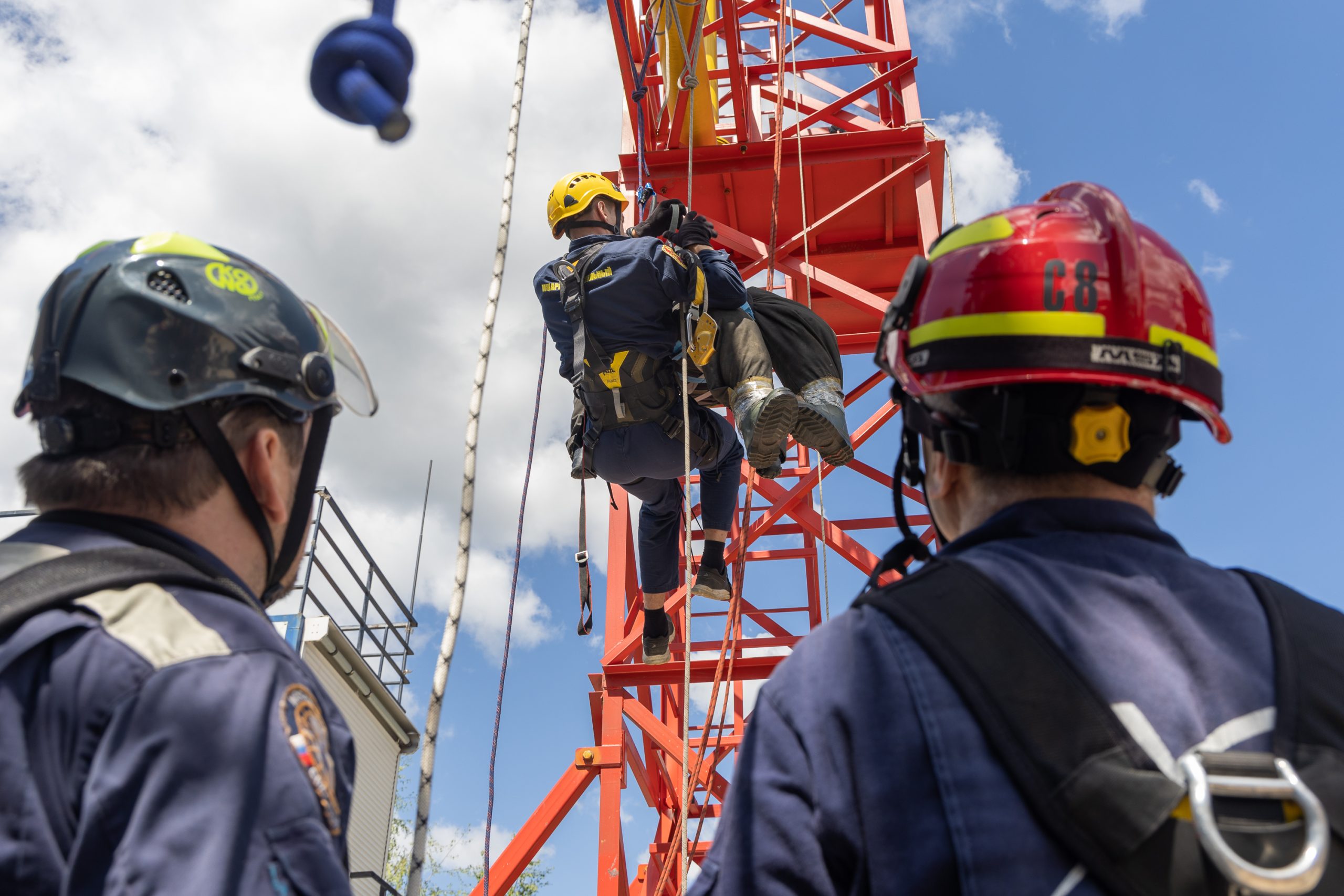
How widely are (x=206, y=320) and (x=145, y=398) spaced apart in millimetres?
211

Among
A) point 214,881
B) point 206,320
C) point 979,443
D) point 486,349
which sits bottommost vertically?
point 214,881

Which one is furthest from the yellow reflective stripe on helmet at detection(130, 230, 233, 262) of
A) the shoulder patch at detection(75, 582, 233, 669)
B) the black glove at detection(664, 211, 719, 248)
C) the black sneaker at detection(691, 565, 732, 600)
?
the black sneaker at detection(691, 565, 732, 600)

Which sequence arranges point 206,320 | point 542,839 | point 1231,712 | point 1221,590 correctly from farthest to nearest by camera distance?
1. point 542,839
2. point 206,320
3. point 1221,590
4. point 1231,712

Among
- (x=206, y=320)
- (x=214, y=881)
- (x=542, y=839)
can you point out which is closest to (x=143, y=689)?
(x=214, y=881)

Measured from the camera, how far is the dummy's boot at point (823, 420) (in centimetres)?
586

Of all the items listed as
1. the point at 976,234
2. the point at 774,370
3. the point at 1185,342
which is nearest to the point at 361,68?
the point at 976,234

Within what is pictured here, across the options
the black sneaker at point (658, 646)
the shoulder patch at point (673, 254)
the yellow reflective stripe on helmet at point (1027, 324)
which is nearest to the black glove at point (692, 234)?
the shoulder patch at point (673, 254)

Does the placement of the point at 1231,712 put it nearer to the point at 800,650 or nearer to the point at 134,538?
the point at 800,650

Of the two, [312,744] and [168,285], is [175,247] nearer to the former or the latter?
[168,285]

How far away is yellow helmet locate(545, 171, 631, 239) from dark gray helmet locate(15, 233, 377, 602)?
13.0 ft

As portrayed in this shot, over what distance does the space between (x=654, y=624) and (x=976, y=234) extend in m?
5.60

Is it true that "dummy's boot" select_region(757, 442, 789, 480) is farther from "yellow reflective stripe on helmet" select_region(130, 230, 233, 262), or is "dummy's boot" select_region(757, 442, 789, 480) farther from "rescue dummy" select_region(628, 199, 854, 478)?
"yellow reflective stripe on helmet" select_region(130, 230, 233, 262)

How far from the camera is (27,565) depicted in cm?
151

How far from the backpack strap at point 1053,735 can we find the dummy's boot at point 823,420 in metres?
4.33
